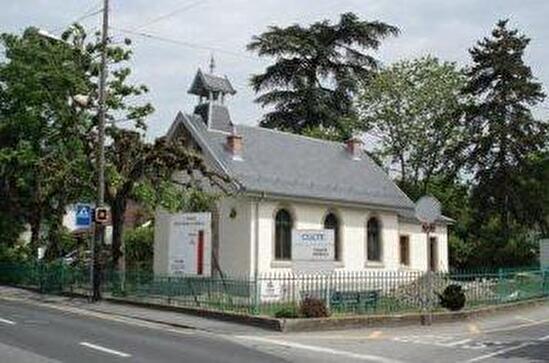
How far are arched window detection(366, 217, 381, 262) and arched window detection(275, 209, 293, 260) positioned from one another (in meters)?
5.64

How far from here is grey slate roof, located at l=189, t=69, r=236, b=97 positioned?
137 ft

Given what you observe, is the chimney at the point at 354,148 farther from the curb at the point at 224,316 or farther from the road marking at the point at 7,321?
the road marking at the point at 7,321

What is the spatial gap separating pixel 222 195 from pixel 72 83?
Result: 8008mm

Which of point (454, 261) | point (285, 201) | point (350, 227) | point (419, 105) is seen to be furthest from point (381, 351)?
point (419, 105)

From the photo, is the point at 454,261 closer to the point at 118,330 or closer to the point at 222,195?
the point at 222,195

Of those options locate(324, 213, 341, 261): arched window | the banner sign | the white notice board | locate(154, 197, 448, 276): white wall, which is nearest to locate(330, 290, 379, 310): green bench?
the banner sign

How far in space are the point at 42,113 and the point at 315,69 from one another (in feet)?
91.4

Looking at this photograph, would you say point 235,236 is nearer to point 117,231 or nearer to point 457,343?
point 117,231

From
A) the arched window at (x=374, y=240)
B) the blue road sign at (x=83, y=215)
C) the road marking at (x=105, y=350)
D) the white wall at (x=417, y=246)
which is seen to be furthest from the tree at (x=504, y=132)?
the road marking at (x=105, y=350)

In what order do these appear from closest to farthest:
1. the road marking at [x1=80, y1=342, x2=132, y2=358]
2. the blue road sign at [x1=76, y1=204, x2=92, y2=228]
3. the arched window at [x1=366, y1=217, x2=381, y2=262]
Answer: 1. the road marking at [x1=80, y1=342, x2=132, y2=358]
2. the blue road sign at [x1=76, y1=204, x2=92, y2=228]
3. the arched window at [x1=366, y1=217, x2=381, y2=262]

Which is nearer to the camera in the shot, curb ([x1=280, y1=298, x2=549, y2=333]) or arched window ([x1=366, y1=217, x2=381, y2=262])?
curb ([x1=280, y1=298, x2=549, y2=333])

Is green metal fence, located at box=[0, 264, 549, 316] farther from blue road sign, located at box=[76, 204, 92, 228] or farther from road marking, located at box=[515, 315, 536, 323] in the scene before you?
blue road sign, located at box=[76, 204, 92, 228]

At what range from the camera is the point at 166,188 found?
33.6m

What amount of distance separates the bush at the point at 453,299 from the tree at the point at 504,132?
24.6 metres
